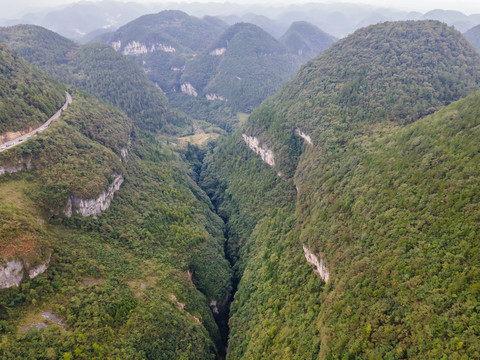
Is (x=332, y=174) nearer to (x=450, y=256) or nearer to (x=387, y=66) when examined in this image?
(x=450, y=256)

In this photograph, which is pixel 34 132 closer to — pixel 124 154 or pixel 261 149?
pixel 124 154

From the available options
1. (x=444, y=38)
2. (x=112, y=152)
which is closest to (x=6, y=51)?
(x=112, y=152)

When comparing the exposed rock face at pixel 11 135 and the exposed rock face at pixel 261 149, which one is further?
the exposed rock face at pixel 261 149

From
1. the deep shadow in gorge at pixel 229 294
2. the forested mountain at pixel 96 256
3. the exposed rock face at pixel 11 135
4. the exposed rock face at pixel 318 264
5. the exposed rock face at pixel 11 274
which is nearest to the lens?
the exposed rock face at pixel 11 274

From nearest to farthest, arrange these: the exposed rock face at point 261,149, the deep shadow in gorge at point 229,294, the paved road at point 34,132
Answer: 1. the paved road at point 34,132
2. the deep shadow in gorge at point 229,294
3. the exposed rock face at point 261,149

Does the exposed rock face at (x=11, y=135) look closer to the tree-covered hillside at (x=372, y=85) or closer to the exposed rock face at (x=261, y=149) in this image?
the tree-covered hillside at (x=372, y=85)

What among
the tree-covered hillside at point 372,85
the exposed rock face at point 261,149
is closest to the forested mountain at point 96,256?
the exposed rock face at point 261,149

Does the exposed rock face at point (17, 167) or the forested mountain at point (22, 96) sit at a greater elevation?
the forested mountain at point (22, 96)
